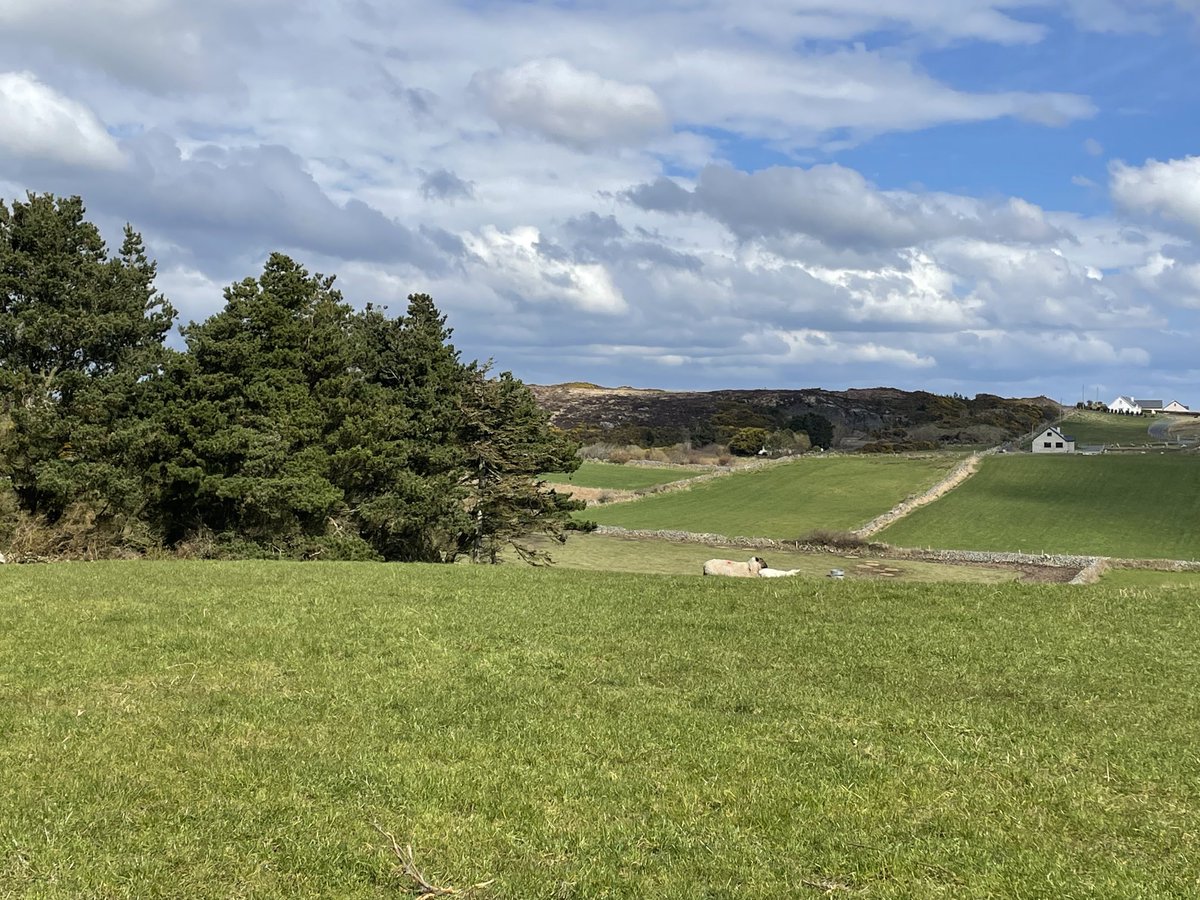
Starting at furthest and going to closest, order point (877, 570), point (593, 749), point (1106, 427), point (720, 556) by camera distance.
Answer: point (1106, 427) < point (720, 556) < point (877, 570) < point (593, 749)

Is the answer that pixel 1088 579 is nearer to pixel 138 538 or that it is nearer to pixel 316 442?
pixel 316 442

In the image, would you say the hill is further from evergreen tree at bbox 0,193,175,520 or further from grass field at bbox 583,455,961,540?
evergreen tree at bbox 0,193,175,520

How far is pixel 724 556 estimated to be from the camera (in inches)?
2404

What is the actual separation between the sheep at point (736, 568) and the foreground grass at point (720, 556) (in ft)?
47.1

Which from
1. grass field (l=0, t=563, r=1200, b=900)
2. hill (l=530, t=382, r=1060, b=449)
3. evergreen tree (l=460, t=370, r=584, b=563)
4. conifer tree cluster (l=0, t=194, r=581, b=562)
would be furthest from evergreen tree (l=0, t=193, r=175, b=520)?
hill (l=530, t=382, r=1060, b=449)

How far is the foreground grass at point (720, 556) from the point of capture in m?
52.1

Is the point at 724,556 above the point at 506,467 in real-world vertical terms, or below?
below

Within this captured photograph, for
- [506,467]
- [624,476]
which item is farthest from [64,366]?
[624,476]

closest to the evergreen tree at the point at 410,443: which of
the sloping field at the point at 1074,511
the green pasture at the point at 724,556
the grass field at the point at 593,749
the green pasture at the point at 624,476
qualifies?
the green pasture at the point at 724,556

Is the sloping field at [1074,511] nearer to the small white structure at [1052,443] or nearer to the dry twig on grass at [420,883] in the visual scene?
the small white structure at [1052,443]

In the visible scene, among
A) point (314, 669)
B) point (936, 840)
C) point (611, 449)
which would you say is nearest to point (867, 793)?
point (936, 840)

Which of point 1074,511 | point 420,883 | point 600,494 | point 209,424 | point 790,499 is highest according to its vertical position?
point 209,424

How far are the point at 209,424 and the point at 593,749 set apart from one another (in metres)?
32.2

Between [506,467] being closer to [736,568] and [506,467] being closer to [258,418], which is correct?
[258,418]
